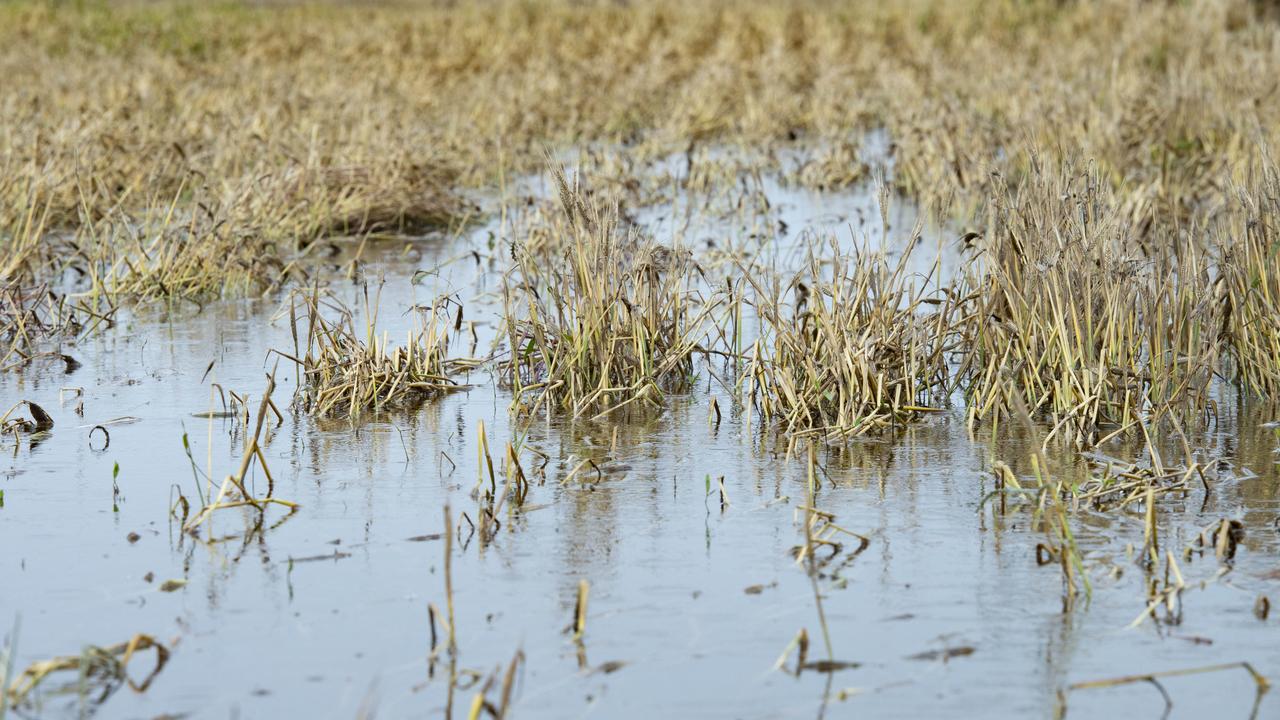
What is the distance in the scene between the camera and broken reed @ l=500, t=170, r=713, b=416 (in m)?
6.57

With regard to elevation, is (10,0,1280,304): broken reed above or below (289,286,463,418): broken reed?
above

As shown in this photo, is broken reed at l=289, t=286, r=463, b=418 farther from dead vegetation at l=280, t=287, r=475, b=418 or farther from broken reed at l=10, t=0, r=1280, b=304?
broken reed at l=10, t=0, r=1280, b=304

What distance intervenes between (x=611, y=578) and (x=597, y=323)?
Answer: 2.06 m

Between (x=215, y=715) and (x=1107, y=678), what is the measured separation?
2.09 meters

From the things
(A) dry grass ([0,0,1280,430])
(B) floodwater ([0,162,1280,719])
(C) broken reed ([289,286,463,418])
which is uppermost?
(A) dry grass ([0,0,1280,430])

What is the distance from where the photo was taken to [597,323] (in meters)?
6.54

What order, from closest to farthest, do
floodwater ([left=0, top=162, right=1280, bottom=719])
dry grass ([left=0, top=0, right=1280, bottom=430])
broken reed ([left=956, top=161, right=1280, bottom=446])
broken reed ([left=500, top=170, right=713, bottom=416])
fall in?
floodwater ([left=0, top=162, right=1280, bottom=719]) < broken reed ([left=956, top=161, right=1280, bottom=446]) < dry grass ([left=0, top=0, right=1280, bottom=430]) < broken reed ([left=500, top=170, right=713, bottom=416])

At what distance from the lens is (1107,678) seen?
3.90 metres

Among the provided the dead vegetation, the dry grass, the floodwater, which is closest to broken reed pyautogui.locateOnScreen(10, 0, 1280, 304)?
the dry grass

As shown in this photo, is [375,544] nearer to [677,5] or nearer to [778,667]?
[778,667]

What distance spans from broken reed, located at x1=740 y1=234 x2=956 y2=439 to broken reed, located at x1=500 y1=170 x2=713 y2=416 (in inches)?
19.4

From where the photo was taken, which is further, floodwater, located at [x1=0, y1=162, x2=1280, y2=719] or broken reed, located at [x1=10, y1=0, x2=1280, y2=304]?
broken reed, located at [x1=10, y1=0, x2=1280, y2=304]

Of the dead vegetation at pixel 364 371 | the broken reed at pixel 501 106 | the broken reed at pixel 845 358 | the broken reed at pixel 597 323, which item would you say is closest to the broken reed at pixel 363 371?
the dead vegetation at pixel 364 371

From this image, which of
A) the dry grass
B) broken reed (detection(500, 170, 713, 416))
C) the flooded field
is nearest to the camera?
the flooded field
